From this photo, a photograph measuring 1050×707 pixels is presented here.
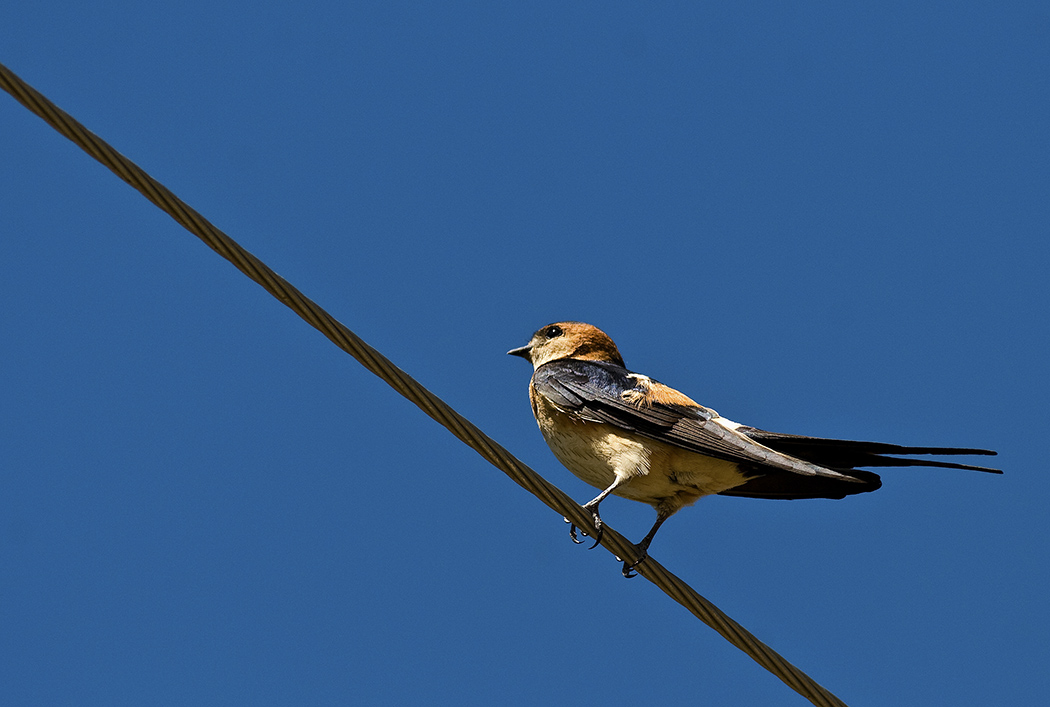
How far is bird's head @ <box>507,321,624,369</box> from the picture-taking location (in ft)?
28.4

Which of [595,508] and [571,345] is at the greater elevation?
[571,345]

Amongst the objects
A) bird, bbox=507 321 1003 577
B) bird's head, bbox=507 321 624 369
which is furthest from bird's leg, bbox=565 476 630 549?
bird's head, bbox=507 321 624 369

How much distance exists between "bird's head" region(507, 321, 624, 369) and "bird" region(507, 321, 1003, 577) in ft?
2.94

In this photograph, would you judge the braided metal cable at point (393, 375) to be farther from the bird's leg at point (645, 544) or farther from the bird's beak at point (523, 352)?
the bird's beak at point (523, 352)

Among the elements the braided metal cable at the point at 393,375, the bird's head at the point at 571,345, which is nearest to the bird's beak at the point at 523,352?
the bird's head at the point at 571,345

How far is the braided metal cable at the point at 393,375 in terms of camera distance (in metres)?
4.32

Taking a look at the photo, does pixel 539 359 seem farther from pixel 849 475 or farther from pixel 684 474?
pixel 849 475

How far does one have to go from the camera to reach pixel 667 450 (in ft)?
23.0

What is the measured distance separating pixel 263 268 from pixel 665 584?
251cm

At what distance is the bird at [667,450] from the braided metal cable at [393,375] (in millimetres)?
660

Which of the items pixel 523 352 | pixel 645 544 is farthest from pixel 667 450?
pixel 523 352

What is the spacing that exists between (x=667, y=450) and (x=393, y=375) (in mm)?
2478

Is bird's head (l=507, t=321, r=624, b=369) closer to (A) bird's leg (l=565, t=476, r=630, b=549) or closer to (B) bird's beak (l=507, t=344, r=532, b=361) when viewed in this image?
(B) bird's beak (l=507, t=344, r=532, b=361)

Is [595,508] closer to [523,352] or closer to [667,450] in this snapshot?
[667,450]
